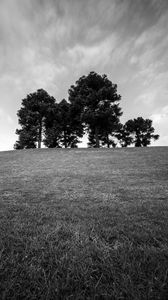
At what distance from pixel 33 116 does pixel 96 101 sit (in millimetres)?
12997

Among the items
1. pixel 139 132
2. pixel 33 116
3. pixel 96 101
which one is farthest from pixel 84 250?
pixel 139 132

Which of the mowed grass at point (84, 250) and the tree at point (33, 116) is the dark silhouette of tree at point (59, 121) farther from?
the mowed grass at point (84, 250)

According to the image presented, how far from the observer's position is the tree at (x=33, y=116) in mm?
28953

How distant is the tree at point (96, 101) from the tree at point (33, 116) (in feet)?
21.3

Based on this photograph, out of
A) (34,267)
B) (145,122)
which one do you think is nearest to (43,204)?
(34,267)

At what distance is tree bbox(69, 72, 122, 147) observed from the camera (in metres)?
25.3

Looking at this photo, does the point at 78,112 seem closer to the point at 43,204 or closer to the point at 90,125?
the point at 90,125

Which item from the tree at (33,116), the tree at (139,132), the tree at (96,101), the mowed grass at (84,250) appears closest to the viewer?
the mowed grass at (84,250)

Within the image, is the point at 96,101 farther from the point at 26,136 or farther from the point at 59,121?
the point at 26,136

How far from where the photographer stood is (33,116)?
95.1 feet

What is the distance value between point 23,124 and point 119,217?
30252 mm

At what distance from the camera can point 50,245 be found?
2.45 meters

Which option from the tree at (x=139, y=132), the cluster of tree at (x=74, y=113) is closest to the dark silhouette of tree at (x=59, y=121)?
the cluster of tree at (x=74, y=113)

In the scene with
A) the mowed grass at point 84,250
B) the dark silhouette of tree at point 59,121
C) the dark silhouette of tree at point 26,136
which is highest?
the dark silhouette of tree at point 59,121
